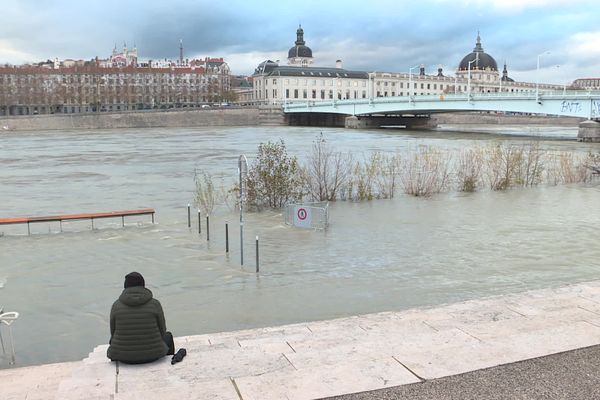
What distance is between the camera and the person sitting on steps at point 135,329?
18.9 feet

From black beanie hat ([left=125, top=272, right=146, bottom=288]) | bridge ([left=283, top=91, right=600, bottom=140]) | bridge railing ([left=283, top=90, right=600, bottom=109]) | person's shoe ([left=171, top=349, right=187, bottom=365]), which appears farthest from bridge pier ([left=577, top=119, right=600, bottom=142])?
black beanie hat ([left=125, top=272, right=146, bottom=288])

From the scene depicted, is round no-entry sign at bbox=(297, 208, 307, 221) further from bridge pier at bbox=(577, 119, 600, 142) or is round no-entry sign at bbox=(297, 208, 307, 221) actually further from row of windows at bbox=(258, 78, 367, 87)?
row of windows at bbox=(258, 78, 367, 87)

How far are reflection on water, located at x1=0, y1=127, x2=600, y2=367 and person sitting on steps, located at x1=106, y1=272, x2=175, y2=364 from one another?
215 centimetres

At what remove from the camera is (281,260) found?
41.7 feet

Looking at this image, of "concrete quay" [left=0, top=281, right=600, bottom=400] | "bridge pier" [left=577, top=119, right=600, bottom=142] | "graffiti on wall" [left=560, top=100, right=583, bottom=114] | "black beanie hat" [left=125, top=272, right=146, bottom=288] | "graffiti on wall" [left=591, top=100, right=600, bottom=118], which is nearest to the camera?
"concrete quay" [left=0, top=281, right=600, bottom=400]

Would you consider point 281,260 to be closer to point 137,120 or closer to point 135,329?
point 135,329

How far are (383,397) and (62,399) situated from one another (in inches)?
99.9

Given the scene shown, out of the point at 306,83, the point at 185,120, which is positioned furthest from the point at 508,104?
the point at 306,83

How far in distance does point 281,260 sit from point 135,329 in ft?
23.1

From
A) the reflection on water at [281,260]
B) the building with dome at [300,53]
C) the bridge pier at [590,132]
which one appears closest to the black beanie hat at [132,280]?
the reflection on water at [281,260]

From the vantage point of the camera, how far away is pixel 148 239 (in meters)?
14.8

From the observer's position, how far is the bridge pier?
183ft

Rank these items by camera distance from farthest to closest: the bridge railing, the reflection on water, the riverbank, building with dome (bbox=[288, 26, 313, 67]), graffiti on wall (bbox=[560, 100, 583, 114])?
1. building with dome (bbox=[288, 26, 313, 67])
2. the riverbank
3. the bridge railing
4. graffiti on wall (bbox=[560, 100, 583, 114])
5. the reflection on water

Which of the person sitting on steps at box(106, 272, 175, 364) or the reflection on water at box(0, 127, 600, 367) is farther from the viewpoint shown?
the reflection on water at box(0, 127, 600, 367)
